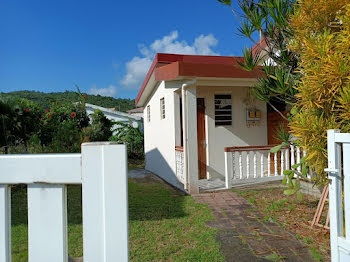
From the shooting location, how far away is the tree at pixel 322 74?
2404 millimetres

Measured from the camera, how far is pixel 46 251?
85cm

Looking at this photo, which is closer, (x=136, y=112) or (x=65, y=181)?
(x=65, y=181)

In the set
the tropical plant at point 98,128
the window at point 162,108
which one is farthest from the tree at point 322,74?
Answer: the tropical plant at point 98,128

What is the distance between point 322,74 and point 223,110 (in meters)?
4.79

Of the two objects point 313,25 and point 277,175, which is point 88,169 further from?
point 277,175

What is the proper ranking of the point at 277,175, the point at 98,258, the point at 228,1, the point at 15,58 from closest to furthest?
the point at 98,258
the point at 228,1
the point at 277,175
the point at 15,58

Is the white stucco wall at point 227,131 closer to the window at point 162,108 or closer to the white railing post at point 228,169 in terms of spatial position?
the white railing post at point 228,169

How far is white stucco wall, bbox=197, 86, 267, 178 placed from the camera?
709 cm

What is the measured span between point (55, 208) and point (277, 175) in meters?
6.49

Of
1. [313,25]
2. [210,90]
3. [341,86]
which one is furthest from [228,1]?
[210,90]

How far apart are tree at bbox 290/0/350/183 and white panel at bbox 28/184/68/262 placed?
8.28ft

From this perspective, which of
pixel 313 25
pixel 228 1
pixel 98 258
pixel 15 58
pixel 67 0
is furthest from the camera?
pixel 15 58

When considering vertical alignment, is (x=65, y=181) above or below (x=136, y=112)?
below

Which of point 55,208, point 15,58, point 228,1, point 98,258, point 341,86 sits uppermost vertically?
point 15,58
